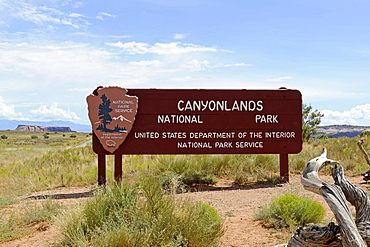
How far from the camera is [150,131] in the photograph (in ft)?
34.2

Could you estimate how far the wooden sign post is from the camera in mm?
10242

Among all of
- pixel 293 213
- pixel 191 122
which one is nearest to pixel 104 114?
pixel 191 122

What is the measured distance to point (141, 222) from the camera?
15.6 ft

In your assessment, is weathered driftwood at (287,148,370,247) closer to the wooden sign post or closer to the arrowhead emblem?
the wooden sign post

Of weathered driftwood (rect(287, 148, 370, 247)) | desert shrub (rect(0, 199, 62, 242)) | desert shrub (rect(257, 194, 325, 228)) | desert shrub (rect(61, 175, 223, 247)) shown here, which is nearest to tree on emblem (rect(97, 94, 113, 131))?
desert shrub (rect(0, 199, 62, 242))

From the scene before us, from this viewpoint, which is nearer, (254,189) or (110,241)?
(110,241)

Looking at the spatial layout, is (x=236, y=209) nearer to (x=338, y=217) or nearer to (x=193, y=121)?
(x=193, y=121)

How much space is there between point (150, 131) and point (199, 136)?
1.44 m

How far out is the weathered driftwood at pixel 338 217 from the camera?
318 centimetres

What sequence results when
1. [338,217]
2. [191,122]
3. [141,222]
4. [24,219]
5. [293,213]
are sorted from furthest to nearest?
[191,122], [24,219], [293,213], [141,222], [338,217]

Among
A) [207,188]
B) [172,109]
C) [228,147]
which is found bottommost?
[207,188]

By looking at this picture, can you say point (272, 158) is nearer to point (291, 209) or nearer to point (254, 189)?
point (254, 189)

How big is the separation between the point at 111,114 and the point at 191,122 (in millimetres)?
2315

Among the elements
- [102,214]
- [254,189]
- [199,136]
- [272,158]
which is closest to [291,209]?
[102,214]
